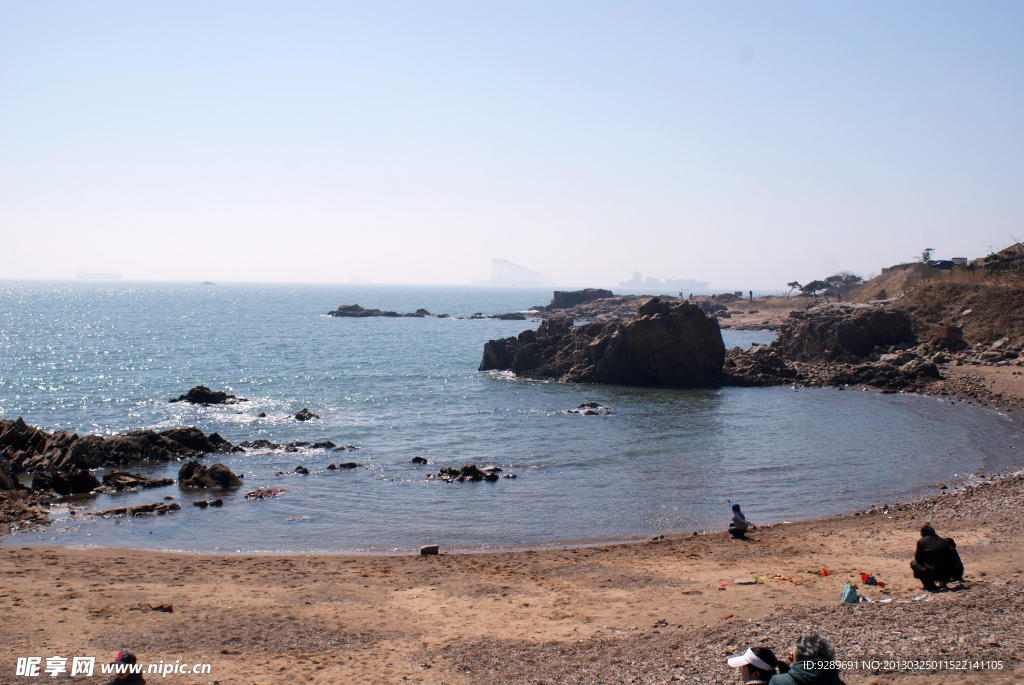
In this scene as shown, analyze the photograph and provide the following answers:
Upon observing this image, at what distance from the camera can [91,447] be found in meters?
28.0

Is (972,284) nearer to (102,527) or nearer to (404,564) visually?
(404,564)

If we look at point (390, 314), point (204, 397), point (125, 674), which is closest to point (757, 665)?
point (125, 674)

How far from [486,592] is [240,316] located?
5203 inches

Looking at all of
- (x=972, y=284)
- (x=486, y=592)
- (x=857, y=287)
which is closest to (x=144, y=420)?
(x=486, y=592)

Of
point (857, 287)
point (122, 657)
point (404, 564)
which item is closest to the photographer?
point (122, 657)

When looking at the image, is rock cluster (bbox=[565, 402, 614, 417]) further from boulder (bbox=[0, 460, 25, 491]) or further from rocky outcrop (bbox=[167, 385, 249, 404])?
boulder (bbox=[0, 460, 25, 491])

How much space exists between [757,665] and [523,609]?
6736 millimetres

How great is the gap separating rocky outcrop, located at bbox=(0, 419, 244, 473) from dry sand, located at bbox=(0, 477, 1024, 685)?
1043 centimetres

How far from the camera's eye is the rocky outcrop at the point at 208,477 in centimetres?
2472

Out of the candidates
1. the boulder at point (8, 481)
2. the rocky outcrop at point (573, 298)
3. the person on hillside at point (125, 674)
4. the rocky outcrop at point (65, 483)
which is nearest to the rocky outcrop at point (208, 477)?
the rocky outcrop at point (65, 483)

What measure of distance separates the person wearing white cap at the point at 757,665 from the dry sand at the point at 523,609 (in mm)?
1671

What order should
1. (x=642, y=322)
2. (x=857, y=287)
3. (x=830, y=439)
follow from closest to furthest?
(x=830, y=439) < (x=642, y=322) < (x=857, y=287)

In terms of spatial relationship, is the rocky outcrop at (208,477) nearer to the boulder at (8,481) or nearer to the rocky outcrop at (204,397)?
the boulder at (8,481)

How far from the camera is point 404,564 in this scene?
17.1 m
